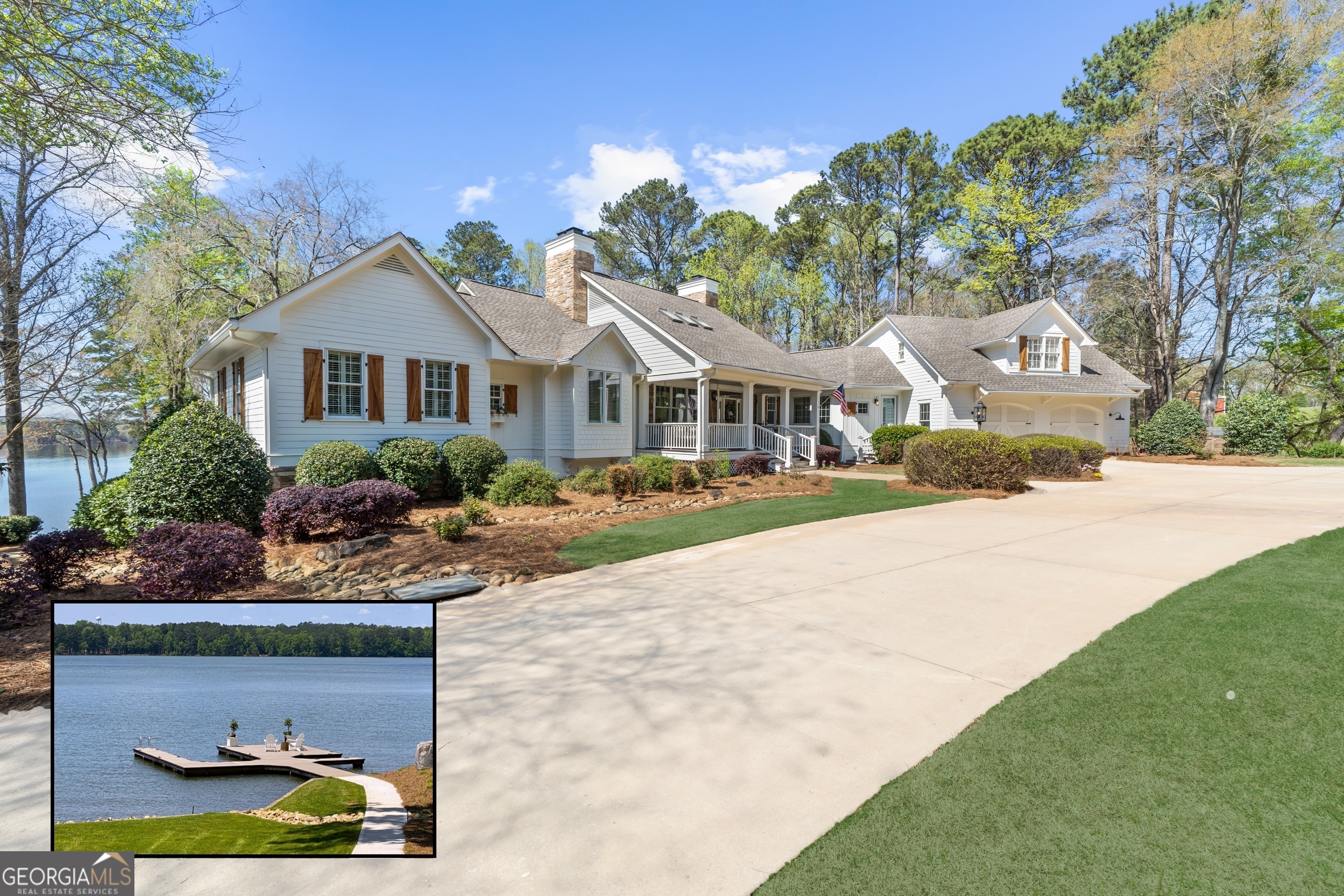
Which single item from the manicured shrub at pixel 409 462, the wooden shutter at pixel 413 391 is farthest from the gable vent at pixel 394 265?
the manicured shrub at pixel 409 462

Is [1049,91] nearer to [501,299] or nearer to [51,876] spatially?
[501,299]

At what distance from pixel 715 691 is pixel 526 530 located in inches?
251

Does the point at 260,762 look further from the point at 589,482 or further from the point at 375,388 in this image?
the point at 375,388

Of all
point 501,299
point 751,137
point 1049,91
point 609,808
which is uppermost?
point 1049,91

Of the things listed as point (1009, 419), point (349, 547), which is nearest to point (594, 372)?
point (349, 547)

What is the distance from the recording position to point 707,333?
2161 centimetres

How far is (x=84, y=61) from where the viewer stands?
16.1 ft

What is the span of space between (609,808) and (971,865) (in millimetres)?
1380

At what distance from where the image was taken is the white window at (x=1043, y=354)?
87.1ft

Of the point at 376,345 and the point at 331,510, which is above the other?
the point at 376,345

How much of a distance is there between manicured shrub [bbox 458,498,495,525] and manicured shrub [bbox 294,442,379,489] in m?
2.27

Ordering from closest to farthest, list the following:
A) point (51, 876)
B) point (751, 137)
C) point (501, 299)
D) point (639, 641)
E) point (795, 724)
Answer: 1. point (51, 876)
2. point (795, 724)
3. point (639, 641)
4. point (501, 299)
5. point (751, 137)

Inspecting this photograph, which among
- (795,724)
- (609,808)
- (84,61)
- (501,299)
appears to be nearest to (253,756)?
(609,808)

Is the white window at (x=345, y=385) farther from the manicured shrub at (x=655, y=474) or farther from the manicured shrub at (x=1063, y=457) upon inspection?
the manicured shrub at (x=1063, y=457)
